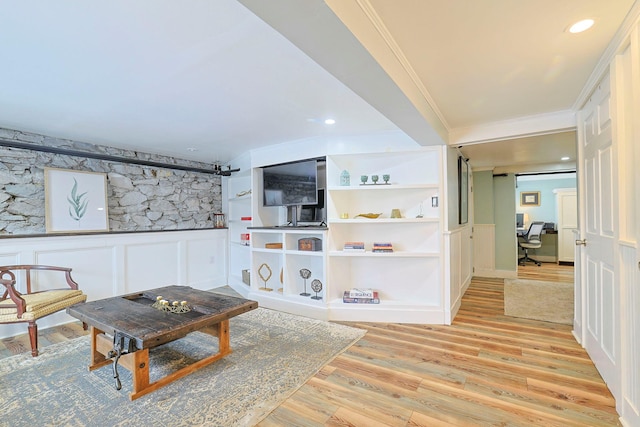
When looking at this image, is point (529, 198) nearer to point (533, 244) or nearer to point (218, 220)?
point (533, 244)

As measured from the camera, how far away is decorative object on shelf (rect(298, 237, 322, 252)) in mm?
3755

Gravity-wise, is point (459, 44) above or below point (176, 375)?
above

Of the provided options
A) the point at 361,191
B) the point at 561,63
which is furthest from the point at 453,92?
the point at 361,191

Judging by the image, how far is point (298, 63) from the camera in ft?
6.25

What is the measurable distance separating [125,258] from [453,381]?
13.4 feet

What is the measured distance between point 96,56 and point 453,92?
2418 millimetres

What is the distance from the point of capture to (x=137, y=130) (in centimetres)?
335

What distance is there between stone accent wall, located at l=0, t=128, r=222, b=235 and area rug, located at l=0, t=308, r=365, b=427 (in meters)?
1.64

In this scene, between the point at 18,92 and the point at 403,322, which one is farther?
the point at 403,322

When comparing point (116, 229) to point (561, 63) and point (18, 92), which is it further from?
point (561, 63)

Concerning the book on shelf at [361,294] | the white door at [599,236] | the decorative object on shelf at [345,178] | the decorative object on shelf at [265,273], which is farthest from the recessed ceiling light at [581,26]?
the decorative object on shelf at [265,273]

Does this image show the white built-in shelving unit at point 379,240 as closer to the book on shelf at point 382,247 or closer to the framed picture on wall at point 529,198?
the book on shelf at point 382,247

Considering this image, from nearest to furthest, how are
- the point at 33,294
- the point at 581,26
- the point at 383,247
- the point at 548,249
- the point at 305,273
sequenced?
the point at 581,26 → the point at 33,294 → the point at 383,247 → the point at 305,273 → the point at 548,249

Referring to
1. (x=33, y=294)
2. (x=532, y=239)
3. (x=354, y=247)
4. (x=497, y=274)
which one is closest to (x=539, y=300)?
(x=497, y=274)
